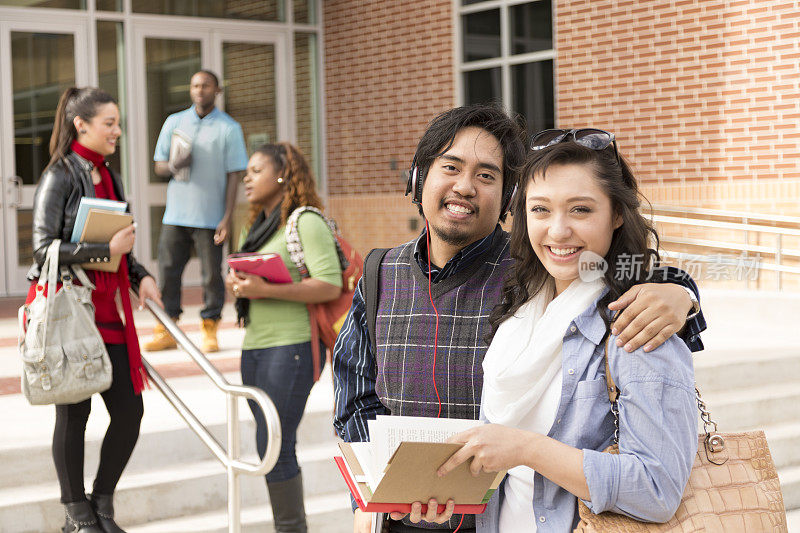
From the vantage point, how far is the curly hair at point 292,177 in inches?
170

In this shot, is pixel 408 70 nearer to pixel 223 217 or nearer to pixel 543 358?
pixel 223 217

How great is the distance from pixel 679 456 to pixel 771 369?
5.37m

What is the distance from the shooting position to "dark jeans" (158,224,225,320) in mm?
7391

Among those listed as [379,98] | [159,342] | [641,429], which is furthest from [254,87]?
[641,429]

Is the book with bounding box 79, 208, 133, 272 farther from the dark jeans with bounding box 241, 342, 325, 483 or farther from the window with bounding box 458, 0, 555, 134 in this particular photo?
the window with bounding box 458, 0, 555, 134

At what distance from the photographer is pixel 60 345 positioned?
3812mm

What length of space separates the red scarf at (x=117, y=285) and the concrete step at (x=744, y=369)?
364cm

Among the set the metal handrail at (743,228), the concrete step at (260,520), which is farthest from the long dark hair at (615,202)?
the metal handrail at (743,228)

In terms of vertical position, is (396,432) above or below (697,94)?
below

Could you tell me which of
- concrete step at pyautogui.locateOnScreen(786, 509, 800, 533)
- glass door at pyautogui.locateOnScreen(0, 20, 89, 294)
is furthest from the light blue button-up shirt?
glass door at pyautogui.locateOnScreen(0, 20, 89, 294)

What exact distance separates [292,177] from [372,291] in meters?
2.03

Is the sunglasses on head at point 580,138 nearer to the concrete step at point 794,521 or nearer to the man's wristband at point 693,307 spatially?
the man's wristband at point 693,307

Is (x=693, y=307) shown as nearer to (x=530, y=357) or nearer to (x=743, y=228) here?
(x=530, y=357)

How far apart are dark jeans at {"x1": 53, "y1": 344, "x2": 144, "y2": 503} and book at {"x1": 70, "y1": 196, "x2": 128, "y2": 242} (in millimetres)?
503
